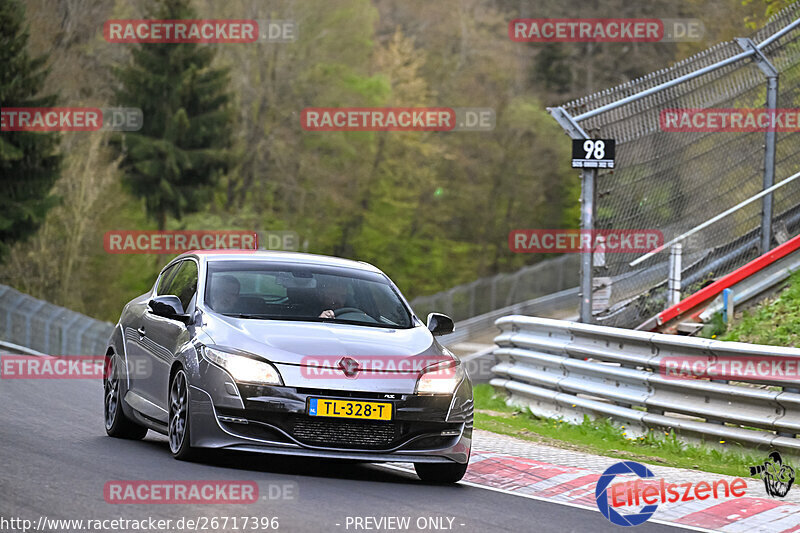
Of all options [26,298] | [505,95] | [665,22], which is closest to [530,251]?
[505,95]

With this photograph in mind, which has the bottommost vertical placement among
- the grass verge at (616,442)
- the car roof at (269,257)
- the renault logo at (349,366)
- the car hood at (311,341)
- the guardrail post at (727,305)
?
the grass verge at (616,442)

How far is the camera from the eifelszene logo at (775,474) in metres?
9.42

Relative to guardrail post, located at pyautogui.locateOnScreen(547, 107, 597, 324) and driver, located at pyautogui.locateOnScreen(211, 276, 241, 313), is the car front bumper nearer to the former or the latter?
driver, located at pyautogui.locateOnScreen(211, 276, 241, 313)

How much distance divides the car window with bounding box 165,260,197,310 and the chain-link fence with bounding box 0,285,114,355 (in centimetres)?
1991

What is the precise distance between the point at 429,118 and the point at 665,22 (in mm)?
12175

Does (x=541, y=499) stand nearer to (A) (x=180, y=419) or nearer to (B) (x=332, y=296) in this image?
(B) (x=332, y=296)

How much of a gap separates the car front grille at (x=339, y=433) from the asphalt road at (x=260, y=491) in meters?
0.27

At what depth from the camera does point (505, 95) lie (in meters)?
67.7

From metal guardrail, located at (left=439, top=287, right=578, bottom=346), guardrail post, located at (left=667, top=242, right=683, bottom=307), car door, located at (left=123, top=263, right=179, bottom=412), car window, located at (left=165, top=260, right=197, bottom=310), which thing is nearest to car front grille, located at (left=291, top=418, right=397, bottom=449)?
car door, located at (left=123, top=263, right=179, bottom=412)

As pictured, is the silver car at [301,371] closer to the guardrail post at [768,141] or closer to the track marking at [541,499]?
the track marking at [541,499]

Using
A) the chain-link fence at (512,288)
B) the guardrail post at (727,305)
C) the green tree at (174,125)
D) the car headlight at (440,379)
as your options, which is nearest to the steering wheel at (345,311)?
the car headlight at (440,379)

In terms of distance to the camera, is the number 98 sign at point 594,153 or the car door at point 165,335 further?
the number 98 sign at point 594,153

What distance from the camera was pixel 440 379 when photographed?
9.00 meters

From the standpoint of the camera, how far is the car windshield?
973 cm
